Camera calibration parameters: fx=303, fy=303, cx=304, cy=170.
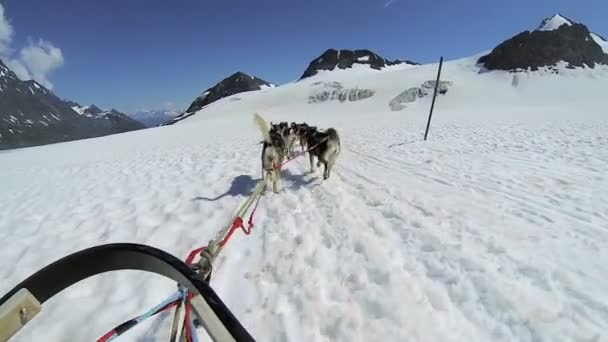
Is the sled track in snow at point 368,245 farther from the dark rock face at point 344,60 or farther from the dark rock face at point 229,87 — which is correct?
the dark rock face at point 229,87

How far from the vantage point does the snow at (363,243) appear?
9.09 feet

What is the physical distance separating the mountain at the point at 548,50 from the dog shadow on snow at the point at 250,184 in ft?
244

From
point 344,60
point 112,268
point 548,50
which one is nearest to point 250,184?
point 112,268

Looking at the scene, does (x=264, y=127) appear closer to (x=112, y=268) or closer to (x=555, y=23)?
(x=112, y=268)

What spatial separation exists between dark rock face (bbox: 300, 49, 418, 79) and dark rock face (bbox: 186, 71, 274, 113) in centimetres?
4057

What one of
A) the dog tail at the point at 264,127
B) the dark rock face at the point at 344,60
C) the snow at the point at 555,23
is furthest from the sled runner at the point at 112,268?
the dark rock face at the point at 344,60

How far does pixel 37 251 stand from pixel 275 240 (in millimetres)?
3508

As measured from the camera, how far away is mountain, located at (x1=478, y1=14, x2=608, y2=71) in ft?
210

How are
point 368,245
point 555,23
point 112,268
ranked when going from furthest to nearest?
point 555,23 → point 368,245 → point 112,268

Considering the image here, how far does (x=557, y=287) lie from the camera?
3.06 m

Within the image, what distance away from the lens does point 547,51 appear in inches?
2594

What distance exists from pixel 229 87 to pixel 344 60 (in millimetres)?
61576

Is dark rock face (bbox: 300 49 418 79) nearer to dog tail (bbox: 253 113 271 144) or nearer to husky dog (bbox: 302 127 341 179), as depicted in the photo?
husky dog (bbox: 302 127 341 179)

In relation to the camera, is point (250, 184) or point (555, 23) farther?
point (555, 23)
